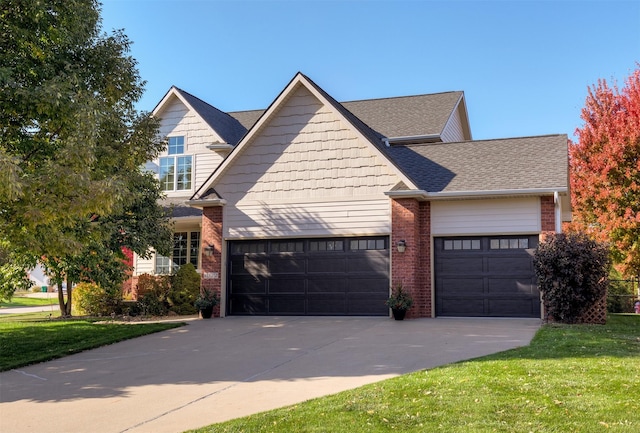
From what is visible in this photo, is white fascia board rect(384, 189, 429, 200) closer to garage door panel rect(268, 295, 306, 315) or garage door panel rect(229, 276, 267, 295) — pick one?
garage door panel rect(268, 295, 306, 315)

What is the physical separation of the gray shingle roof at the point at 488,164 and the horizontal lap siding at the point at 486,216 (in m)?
Answer: 0.49

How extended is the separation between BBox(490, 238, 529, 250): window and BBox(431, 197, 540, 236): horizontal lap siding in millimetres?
284

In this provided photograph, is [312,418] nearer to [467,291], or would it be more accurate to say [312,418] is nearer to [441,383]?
[441,383]

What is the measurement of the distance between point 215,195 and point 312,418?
1226cm

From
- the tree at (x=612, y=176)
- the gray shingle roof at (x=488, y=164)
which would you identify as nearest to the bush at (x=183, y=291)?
the gray shingle roof at (x=488, y=164)

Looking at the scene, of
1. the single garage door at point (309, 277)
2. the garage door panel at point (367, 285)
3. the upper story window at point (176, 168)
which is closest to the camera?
the garage door panel at point (367, 285)

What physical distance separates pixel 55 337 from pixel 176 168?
10718 millimetres

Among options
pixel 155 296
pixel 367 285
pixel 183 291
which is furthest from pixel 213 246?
pixel 367 285

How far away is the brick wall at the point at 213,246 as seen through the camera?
1759 cm

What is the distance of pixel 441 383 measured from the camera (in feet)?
24.2

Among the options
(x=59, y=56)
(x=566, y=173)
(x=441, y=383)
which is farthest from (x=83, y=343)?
(x=566, y=173)

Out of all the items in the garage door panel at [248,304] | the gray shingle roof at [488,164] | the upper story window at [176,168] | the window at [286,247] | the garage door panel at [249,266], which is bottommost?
the garage door panel at [248,304]

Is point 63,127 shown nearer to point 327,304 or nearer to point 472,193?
point 327,304

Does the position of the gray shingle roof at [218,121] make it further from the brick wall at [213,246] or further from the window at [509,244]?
the window at [509,244]
